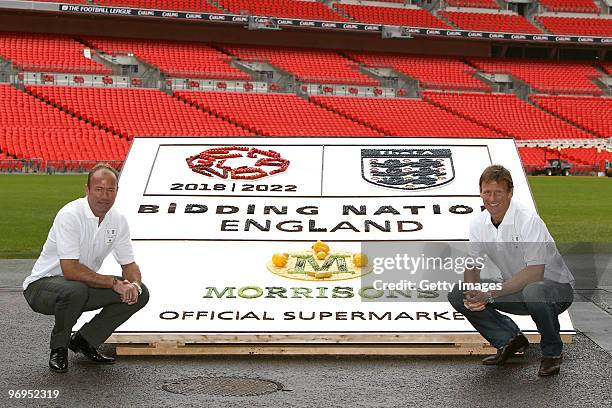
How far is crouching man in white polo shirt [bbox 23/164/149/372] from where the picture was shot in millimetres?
6379

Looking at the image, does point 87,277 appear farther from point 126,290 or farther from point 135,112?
point 135,112

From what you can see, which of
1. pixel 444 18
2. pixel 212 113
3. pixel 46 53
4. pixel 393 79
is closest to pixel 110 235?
pixel 212 113

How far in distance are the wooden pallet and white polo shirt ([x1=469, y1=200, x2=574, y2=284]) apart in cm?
75

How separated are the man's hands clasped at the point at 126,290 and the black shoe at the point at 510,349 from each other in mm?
2642

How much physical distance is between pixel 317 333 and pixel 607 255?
883cm

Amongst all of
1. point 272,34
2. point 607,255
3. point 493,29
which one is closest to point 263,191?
point 607,255

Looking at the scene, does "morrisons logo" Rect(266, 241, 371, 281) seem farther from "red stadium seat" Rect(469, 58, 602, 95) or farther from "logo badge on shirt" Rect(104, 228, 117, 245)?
"red stadium seat" Rect(469, 58, 602, 95)

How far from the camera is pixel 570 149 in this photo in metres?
48.0

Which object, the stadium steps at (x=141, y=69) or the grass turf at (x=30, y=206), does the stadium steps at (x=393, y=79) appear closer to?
the stadium steps at (x=141, y=69)

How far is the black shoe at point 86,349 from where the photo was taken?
6832 millimetres

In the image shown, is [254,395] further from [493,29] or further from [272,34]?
[493,29]

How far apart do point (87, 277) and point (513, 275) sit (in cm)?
300

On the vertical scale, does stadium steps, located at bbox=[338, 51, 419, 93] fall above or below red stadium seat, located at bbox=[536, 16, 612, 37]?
below

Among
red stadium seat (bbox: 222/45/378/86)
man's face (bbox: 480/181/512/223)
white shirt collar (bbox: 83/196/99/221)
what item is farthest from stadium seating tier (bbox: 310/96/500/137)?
white shirt collar (bbox: 83/196/99/221)
